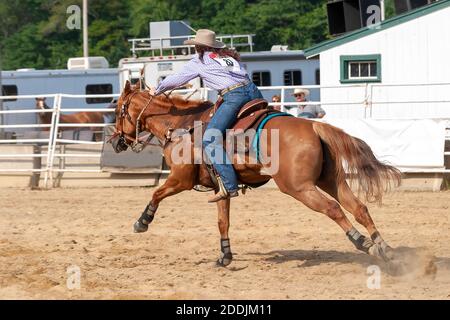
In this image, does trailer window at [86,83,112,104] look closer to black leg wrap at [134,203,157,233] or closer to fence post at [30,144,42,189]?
fence post at [30,144,42,189]

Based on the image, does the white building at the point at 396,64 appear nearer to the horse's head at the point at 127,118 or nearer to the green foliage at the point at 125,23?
the horse's head at the point at 127,118

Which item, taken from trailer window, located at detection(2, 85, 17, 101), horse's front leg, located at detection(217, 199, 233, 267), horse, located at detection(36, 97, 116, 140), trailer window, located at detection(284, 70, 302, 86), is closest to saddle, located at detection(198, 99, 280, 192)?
horse's front leg, located at detection(217, 199, 233, 267)

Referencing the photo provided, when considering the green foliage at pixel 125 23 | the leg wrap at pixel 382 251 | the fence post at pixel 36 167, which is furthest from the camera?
the green foliage at pixel 125 23

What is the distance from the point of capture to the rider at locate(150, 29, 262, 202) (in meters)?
8.80

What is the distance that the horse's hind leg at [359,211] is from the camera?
8.19 meters

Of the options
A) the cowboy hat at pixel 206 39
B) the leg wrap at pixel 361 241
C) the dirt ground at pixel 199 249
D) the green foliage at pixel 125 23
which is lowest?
the dirt ground at pixel 199 249

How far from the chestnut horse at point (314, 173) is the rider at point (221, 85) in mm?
175

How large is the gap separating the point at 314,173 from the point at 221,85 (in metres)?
1.27

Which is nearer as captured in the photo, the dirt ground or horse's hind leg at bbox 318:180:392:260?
the dirt ground

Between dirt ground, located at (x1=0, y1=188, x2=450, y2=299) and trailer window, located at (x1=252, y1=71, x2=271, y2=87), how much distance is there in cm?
1064

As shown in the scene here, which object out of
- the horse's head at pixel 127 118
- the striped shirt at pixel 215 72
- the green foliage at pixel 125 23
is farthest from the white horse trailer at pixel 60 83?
the striped shirt at pixel 215 72

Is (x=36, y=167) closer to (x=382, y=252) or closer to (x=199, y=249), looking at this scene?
(x=199, y=249)

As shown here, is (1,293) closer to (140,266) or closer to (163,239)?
(140,266)

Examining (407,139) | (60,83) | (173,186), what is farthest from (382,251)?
(60,83)
